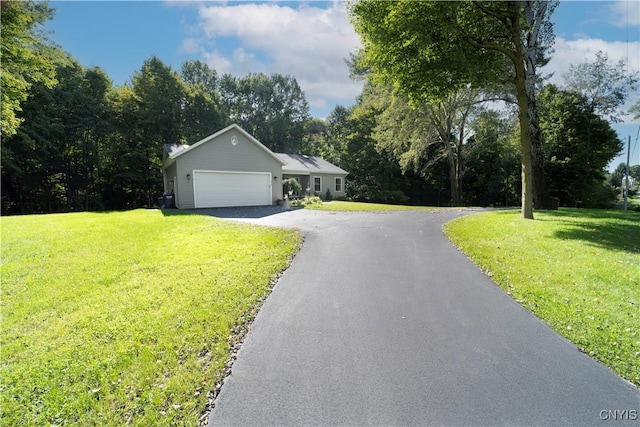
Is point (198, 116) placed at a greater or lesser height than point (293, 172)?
greater

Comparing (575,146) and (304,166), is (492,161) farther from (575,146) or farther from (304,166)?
(304,166)

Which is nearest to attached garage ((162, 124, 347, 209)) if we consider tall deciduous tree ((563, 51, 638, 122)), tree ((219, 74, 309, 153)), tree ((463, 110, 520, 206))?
tree ((463, 110, 520, 206))

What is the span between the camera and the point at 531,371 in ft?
9.66

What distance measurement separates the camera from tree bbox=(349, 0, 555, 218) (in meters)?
8.77

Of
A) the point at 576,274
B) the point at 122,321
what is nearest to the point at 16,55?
the point at 122,321

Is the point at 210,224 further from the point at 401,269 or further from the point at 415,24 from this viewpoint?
the point at 415,24

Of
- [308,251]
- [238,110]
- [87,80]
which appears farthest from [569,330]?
[238,110]

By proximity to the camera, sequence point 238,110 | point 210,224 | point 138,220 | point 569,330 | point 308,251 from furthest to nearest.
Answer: point 238,110
point 138,220
point 210,224
point 308,251
point 569,330

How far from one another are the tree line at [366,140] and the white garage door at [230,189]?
29.2ft

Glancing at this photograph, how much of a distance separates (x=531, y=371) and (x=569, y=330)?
115 cm

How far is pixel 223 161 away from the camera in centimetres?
1783

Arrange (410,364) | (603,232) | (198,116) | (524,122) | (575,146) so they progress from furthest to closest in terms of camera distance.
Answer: (198,116)
(575,146)
(524,122)
(603,232)
(410,364)

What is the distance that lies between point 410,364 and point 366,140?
97.8 ft

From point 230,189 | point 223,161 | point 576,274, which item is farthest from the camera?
point 230,189
